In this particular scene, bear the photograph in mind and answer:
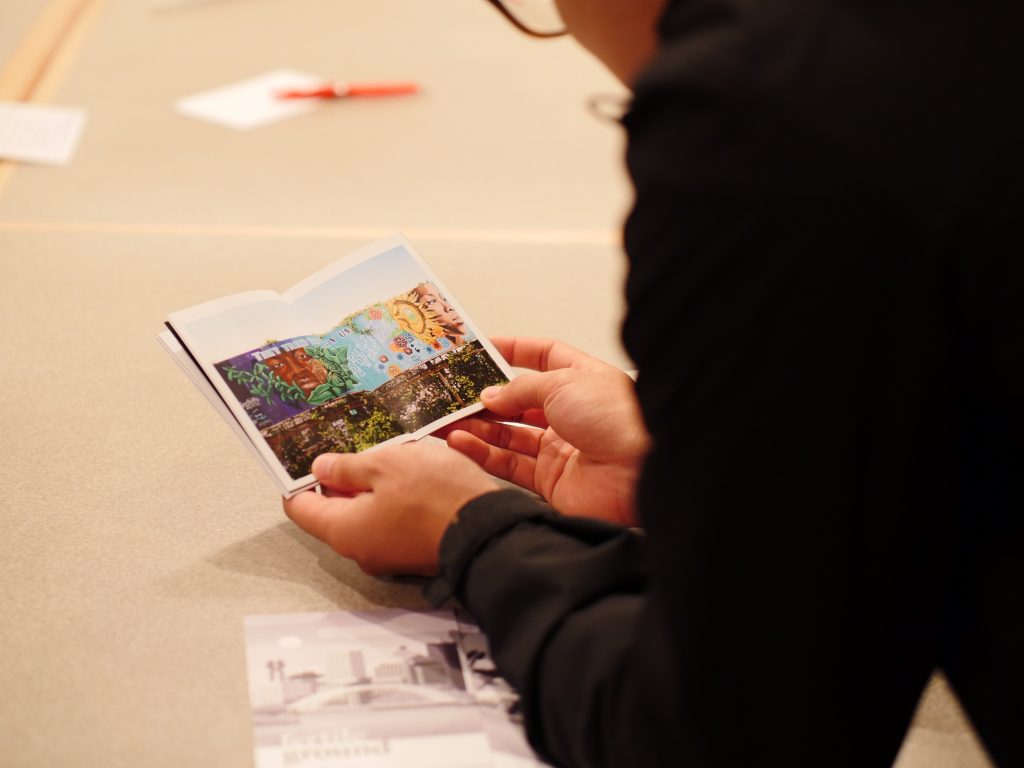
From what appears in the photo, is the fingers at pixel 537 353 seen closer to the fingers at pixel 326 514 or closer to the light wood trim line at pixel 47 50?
the fingers at pixel 326 514

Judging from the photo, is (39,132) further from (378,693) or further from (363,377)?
(378,693)

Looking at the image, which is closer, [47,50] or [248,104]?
[248,104]

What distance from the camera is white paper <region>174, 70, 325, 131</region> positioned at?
176 centimetres

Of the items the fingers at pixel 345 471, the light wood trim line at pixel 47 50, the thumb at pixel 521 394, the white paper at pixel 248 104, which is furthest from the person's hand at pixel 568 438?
the light wood trim line at pixel 47 50

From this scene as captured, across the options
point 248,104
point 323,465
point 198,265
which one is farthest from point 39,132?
point 323,465

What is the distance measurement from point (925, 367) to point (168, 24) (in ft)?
6.12

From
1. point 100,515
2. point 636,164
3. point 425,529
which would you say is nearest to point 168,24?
point 100,515

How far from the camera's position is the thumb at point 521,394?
3.39ft

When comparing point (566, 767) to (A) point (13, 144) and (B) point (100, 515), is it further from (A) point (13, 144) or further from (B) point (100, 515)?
(A) point (13, 144)

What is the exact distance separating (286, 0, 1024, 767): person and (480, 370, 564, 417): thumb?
1.30ft

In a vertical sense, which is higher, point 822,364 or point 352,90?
point 822,364

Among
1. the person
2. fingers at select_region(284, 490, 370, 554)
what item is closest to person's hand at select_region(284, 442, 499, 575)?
fingers at select_region(284, 490, 370, 554)

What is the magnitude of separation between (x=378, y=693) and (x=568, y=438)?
31 centimetres

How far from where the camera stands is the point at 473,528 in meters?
0.82
